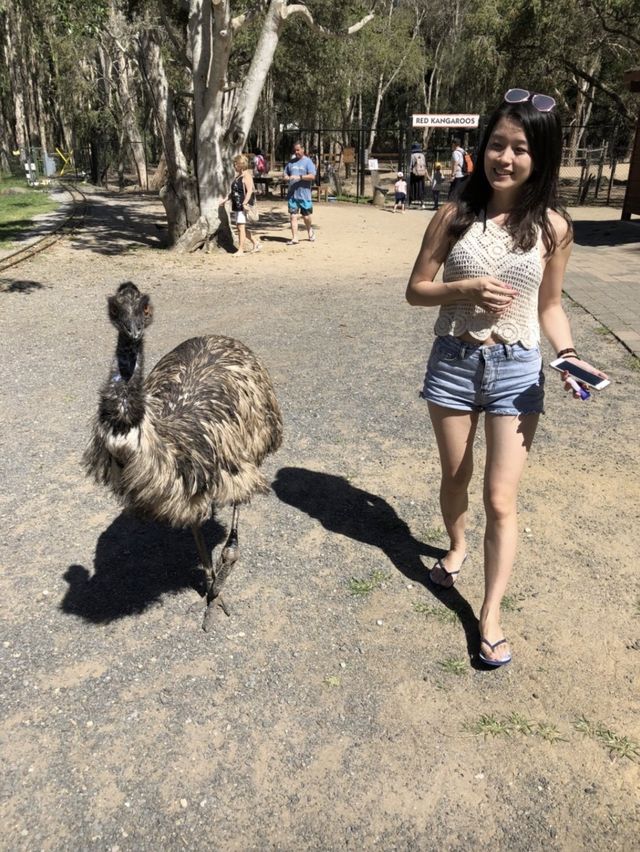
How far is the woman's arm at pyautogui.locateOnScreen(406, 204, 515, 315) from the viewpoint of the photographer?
2.63 meters

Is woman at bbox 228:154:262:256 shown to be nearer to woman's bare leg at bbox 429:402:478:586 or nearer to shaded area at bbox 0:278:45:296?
shaded area at bbox 0:278:45:296

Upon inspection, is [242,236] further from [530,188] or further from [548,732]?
[548,732]

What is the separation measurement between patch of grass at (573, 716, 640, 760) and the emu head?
7.94 ft

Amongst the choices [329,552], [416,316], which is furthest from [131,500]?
[416,316]

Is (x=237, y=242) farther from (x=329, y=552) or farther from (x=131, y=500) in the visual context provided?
(x=131, y=500)

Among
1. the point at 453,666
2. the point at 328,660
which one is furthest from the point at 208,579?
the point at 453,666

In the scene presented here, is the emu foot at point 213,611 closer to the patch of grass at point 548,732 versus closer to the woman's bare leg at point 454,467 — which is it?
the woman's bare leg at point 454,467

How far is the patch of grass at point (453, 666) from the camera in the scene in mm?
3109

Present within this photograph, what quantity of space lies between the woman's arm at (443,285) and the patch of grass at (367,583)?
1618mm

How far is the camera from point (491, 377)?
2.84m

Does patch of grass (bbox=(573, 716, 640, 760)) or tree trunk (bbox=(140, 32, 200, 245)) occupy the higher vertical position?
tree trunk (bbox=(140, 32, 200, 245))

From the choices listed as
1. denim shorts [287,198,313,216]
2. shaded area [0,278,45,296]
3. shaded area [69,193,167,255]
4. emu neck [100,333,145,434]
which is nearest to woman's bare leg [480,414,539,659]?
emu neck [100,333,145,434]

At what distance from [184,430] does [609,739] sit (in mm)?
2224

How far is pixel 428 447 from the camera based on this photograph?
5.30m
